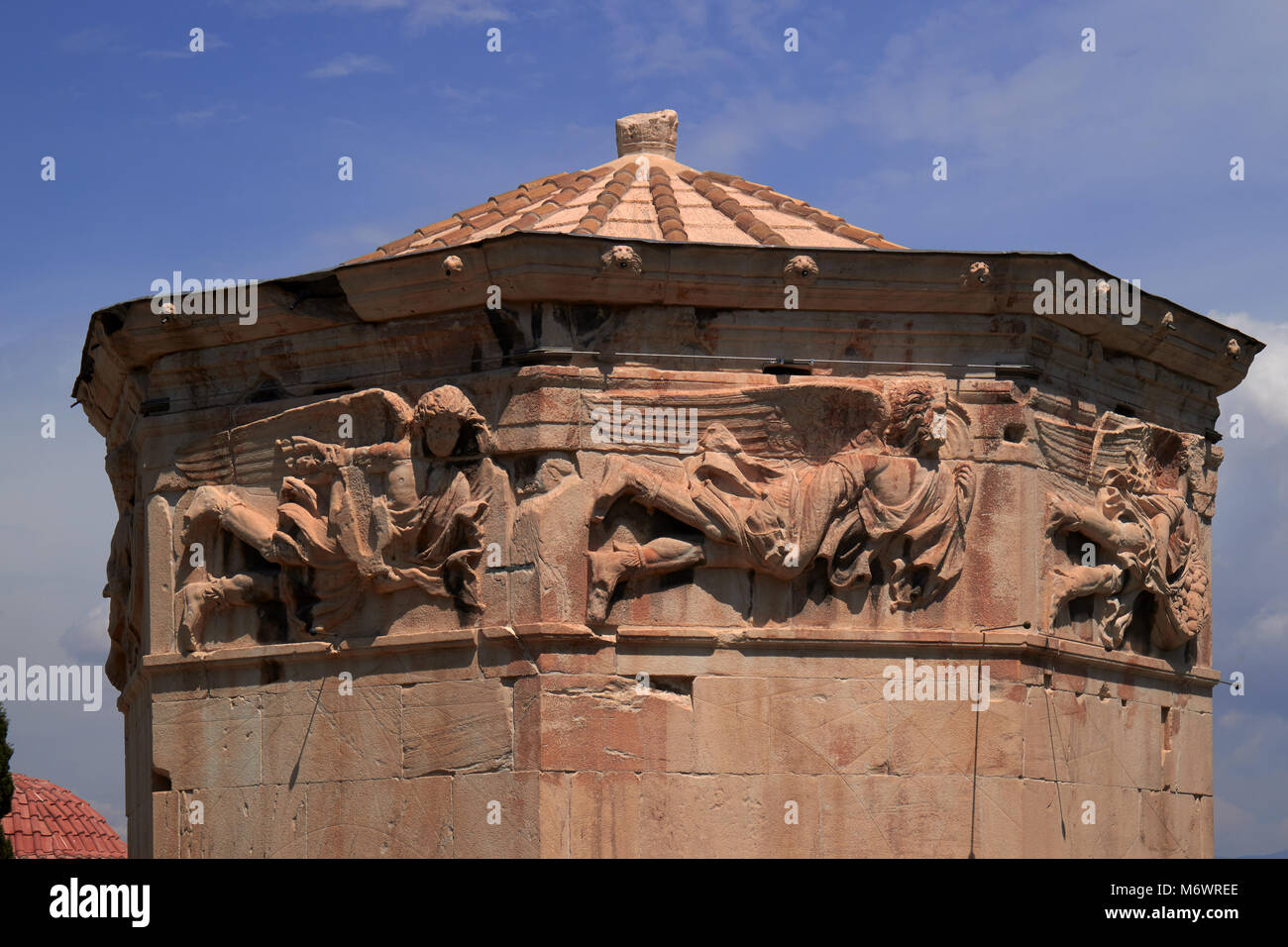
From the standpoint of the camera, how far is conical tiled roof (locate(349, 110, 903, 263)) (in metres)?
12.7

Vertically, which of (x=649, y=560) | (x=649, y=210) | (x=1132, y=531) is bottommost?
(x=649, y=560)

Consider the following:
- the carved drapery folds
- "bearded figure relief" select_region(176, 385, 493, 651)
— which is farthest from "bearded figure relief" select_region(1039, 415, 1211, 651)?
"bearded figure relief" select_region(176, 385, 493, 651)

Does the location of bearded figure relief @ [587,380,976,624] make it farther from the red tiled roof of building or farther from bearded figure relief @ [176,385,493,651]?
the red tiled roof of building

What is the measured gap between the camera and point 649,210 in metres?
13.1

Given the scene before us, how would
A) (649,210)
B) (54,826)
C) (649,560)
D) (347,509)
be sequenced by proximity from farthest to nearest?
(54,826) < (649,210) < (347,509) < (649,560)

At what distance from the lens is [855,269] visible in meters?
11.4

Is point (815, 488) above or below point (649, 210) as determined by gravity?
below

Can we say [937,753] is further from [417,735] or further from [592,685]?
[417,735]

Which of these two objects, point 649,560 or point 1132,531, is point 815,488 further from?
point 1132,531

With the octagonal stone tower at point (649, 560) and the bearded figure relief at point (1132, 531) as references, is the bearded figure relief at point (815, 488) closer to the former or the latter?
the octagonal stone tower at point (649, 560)

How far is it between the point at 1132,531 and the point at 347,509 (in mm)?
4923

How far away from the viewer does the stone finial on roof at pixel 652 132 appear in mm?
14430

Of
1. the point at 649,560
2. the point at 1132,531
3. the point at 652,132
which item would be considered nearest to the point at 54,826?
the point at 652,132

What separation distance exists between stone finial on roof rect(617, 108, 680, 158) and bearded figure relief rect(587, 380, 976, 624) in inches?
142
